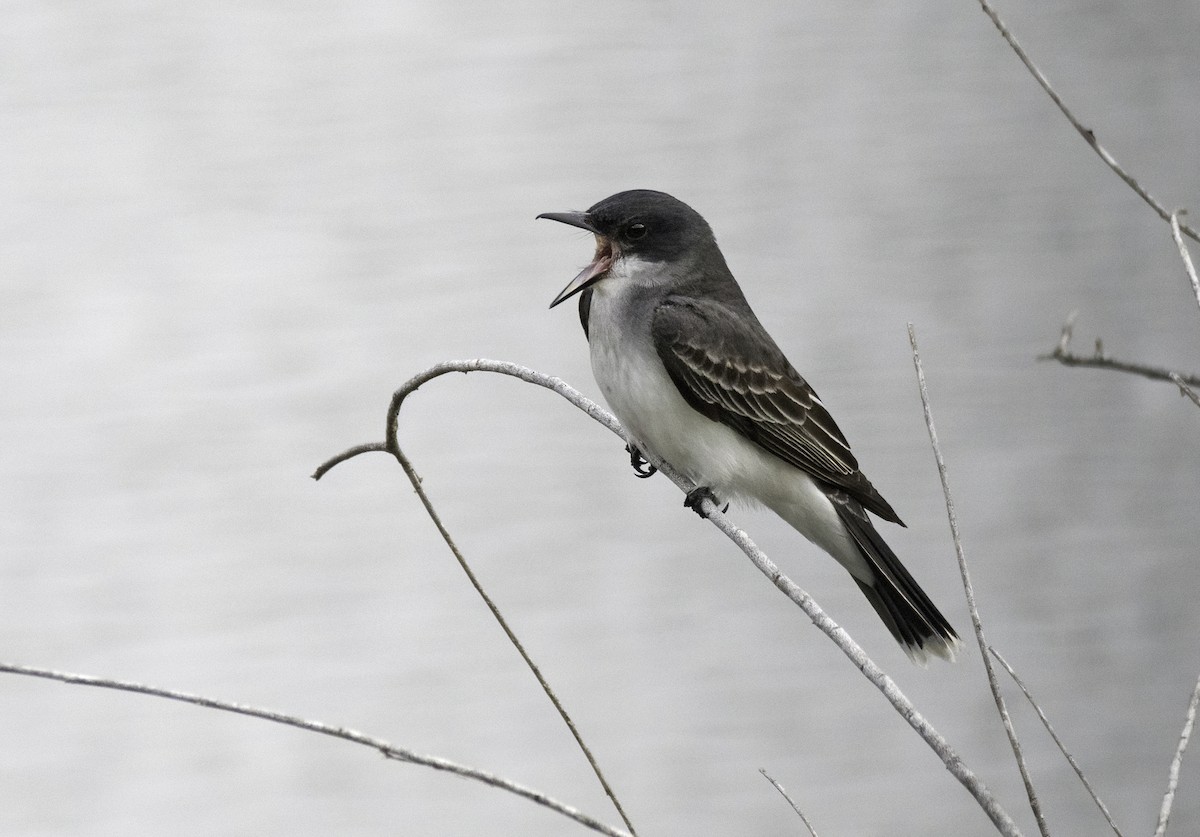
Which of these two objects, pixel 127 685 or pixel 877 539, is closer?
pixel 127 685

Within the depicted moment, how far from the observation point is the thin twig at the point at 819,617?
31.6 inches

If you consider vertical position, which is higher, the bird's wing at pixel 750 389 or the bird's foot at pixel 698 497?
the bird's wing at pixel 750 389

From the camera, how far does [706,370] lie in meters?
1.75

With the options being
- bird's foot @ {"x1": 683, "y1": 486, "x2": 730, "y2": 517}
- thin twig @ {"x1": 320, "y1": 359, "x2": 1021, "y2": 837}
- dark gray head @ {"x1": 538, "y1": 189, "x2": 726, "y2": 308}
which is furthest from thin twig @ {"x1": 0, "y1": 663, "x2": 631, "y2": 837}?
dark gray head @ {"x1": 538, "y1": 189, "x2": 726, "y2": 308}

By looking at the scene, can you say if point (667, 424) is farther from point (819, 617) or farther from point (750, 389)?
point (819, 617)

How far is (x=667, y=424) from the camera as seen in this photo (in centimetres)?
176

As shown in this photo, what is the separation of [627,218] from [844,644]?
1.01m

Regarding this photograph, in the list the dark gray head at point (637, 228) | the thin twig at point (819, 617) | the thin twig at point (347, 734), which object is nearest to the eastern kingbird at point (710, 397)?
the dark gray head at point (637, 228)

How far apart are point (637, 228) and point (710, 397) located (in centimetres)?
27

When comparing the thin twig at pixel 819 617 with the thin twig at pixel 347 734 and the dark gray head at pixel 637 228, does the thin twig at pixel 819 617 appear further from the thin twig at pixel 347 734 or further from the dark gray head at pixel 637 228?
the dark gray head at pixel 637 228

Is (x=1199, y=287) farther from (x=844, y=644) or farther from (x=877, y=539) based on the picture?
(x=877, y=539)

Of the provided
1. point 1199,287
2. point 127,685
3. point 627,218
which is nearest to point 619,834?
point 127,685

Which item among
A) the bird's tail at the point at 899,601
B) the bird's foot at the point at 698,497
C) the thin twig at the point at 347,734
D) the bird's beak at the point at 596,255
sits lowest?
the bird's tail at the point at 899,601

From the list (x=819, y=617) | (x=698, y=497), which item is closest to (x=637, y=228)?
(x=698, y=497)
